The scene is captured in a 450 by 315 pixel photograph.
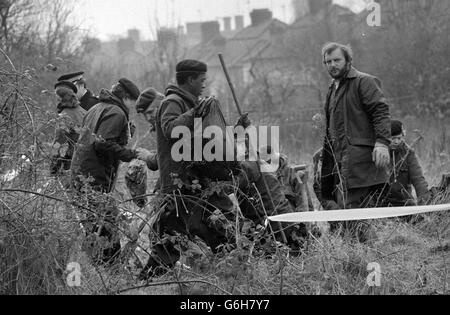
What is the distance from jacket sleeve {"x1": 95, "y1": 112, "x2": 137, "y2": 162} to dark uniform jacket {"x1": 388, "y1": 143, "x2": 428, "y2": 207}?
245 centimetres

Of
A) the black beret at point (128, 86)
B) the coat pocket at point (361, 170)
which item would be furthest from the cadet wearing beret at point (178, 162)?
the coat pocket at point (361, 170)

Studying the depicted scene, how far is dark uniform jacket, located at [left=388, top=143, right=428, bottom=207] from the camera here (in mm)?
7574

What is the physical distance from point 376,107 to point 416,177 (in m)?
1.51

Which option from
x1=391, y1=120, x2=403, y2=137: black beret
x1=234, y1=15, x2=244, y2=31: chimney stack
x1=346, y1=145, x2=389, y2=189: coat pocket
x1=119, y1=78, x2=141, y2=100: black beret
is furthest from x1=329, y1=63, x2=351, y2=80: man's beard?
x1=234, y1=15, x2=244, y2=31: chimney stack

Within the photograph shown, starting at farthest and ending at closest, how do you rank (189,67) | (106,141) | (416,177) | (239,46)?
(239,46) → (416,177) → (106,141) → (189,67)

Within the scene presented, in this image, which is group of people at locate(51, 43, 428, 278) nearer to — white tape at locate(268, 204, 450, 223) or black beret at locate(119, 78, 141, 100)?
black beret at locate(119, 78, 141, 100)

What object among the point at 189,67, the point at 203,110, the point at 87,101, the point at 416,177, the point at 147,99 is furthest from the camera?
the point at 87,101

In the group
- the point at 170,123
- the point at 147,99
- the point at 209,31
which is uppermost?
the point at 209,31

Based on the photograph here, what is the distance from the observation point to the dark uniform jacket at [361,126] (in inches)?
253

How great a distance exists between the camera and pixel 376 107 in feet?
21.1

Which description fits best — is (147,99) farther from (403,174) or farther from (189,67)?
(403,174)

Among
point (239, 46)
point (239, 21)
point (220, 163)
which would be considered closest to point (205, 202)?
point (220, 163)

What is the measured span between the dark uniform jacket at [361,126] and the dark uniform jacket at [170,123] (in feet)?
4.04
